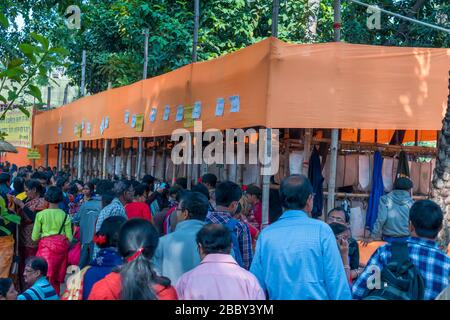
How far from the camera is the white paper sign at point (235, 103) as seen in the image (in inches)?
334

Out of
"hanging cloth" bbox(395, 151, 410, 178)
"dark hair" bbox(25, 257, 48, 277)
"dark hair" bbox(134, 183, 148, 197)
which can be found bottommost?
"dark hair" bbox(25, 257, 48, 277)

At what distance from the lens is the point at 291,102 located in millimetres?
7746

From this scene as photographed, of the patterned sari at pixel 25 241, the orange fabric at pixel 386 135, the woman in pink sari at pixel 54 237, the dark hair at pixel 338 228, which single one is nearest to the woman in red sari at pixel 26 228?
the patterned sari at pixel 25 241

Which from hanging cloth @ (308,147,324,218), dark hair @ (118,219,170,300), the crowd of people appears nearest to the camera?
dark hair @ (118,219,170,300)

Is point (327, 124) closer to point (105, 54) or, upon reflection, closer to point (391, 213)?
point (391, 213)

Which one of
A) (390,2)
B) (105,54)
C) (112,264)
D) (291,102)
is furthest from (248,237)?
(105,54)

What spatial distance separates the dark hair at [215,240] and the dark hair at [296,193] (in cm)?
46

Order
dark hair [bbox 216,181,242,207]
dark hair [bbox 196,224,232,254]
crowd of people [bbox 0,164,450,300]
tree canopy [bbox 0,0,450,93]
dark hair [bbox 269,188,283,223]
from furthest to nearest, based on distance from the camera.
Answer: tree canopy [bbox 0,0,450,93] → dark hair [bbox 269,188,283,223] → dark hair [bbox 216,181,242,207] → dark hair [bbox 196,224,232,254] → crowd of people [bbox 0,164,450,300]

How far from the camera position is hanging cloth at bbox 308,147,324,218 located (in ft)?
28.8

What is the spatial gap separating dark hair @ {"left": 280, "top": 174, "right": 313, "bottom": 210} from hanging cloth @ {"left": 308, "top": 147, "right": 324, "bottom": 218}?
15.6 feet

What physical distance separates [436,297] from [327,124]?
4.23 metres

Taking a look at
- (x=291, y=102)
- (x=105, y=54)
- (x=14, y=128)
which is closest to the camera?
(x=291, y=102)

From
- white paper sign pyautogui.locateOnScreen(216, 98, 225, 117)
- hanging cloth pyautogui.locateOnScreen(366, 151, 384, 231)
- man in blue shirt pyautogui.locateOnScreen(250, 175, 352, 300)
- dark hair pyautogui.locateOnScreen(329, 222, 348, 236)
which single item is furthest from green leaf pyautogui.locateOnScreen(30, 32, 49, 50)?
hanging cloth pyautogui.locateOnScreen(366, 151, 384, 231)

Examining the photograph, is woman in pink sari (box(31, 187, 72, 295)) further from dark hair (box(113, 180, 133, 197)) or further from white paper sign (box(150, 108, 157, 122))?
white paper sign (box(150, 108, 157, 122))
